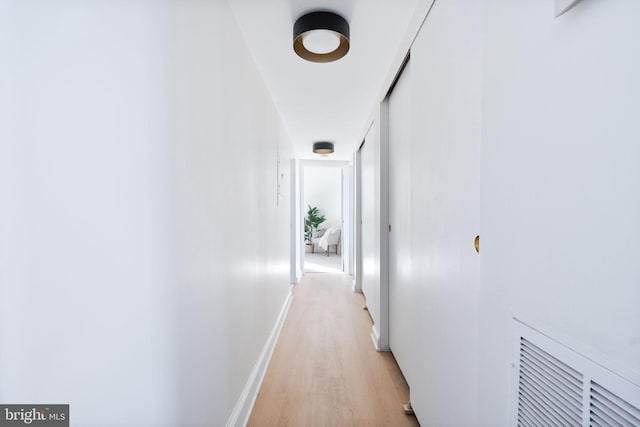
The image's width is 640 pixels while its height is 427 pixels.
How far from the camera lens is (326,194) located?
881 cm

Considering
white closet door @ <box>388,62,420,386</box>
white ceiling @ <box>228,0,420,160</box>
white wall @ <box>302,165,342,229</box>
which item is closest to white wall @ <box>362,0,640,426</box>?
white ceiling @ <box>228,0,420,160</box>

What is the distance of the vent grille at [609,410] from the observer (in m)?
0.46

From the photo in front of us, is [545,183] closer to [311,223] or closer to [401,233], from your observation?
[401,233]

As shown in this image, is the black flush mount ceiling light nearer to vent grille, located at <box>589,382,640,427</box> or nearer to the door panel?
the door panel

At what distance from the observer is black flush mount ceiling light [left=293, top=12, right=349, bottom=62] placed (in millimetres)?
1480

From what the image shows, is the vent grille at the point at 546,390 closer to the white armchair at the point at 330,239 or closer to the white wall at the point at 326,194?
the white armchair at the point at 330,239

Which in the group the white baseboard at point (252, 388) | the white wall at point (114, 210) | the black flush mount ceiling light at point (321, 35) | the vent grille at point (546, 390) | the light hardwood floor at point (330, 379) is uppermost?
the black flush mount ceiling light at point (321, 35)

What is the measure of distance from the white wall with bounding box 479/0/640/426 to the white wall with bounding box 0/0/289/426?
38.2 inches

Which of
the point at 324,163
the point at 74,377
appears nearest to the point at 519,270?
the point at 74,377

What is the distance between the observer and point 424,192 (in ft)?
4.83

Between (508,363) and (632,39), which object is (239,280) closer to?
(508,363)

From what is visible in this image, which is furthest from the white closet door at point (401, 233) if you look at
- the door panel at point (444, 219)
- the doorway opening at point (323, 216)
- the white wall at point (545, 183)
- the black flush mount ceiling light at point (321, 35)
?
the doorway opening at point (323, 216)

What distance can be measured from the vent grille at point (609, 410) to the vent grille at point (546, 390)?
0.03 metres

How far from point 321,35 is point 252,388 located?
6.74ft
